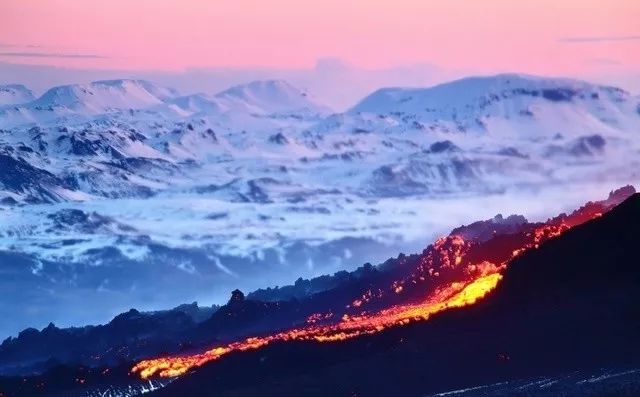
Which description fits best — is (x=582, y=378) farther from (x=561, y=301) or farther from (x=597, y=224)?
(x=597, y=224)

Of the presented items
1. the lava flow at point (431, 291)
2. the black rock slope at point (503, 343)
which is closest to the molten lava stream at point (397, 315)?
the lava flow at point (431, 291)

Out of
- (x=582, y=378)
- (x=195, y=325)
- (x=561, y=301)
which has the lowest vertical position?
(x=582, y=378)

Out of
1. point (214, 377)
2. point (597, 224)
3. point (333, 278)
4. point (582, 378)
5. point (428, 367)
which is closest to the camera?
point (582, 378)

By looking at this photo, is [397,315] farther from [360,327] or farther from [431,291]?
[431,291]

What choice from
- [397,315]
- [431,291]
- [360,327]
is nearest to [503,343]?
[360,327]

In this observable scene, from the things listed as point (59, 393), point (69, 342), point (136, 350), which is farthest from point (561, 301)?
point (69, 342)

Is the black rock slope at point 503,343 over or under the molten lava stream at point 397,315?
under

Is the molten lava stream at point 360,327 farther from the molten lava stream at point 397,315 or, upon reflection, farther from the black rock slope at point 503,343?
the black rock slope at point 503,343
